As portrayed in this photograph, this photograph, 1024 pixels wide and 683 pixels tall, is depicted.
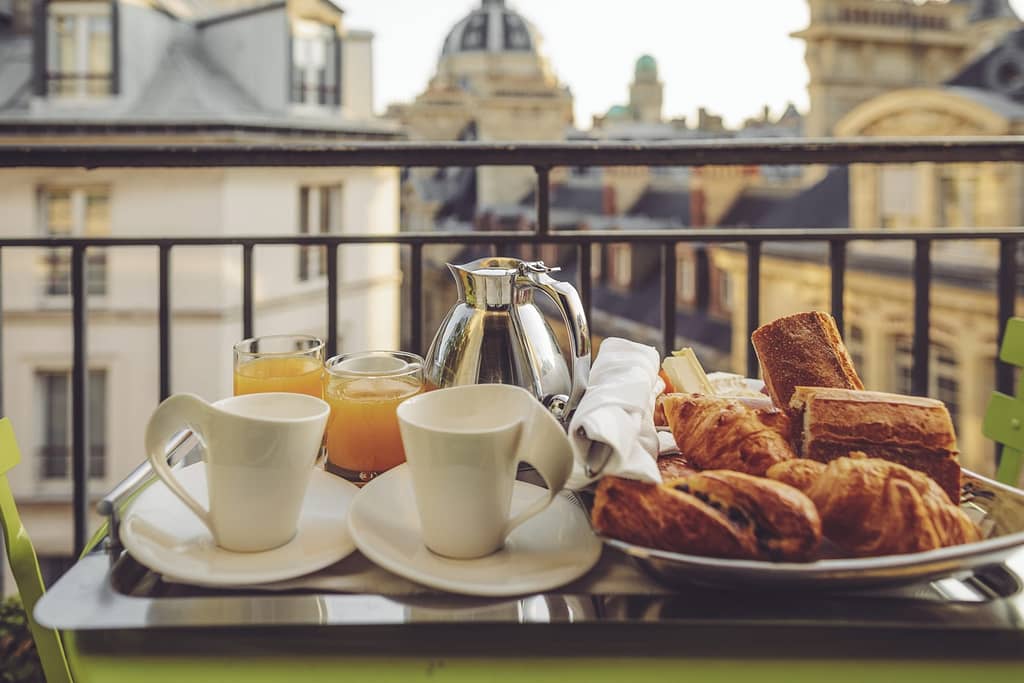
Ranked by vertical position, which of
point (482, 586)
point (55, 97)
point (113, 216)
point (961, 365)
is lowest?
point (961, 365)

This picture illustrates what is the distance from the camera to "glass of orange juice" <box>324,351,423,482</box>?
755 mm

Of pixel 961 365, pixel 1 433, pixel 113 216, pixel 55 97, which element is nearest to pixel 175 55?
pixel 55 97

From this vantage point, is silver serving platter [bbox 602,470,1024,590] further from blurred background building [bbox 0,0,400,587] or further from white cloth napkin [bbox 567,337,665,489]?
blurred background building [bbox 0,0,400,587]

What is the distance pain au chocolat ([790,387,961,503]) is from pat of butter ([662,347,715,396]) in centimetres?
17

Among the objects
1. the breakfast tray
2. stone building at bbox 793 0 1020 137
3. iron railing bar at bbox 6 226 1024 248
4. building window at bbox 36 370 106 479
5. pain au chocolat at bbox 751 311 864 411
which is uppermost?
stone building at bbox 793 0 1020 137

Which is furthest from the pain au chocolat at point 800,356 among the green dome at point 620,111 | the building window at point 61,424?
the green dome at point 620,111

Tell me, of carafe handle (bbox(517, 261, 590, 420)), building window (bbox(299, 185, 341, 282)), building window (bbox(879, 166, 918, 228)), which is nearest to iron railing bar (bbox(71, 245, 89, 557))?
carafe handle (bbox(517, 261, 590, 420))

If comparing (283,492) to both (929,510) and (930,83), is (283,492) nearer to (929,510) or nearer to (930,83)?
(929,510)

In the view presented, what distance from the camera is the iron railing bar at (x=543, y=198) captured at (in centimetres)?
137

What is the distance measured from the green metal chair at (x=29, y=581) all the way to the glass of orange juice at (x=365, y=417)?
254 mm

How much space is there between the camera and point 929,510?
1.79 feet

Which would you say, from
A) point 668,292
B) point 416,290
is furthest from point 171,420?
point 668,292

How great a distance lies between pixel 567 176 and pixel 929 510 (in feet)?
71.6

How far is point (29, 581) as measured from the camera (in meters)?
0.75
